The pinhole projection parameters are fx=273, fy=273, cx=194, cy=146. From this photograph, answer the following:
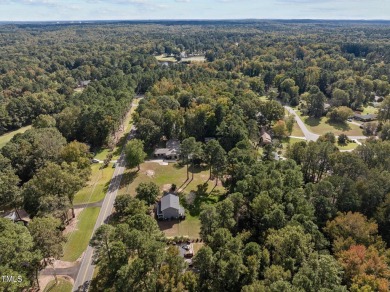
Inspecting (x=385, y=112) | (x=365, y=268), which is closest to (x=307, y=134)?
(x=385, y=112)

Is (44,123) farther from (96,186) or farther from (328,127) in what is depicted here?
(328,127)

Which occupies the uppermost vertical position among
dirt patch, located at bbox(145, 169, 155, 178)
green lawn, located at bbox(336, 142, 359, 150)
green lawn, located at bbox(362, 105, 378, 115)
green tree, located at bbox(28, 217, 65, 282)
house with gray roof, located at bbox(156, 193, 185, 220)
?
green tree, located at bbox(28, 217, 65, 282)

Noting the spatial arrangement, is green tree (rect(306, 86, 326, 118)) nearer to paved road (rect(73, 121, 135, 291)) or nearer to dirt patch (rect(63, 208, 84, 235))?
paved road (rect(73, 121, 135, 291))

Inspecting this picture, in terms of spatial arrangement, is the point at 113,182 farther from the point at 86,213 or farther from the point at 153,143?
the point at 153,143

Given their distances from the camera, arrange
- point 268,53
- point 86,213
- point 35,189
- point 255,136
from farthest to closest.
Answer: point 268,53
point 255,136
point 86,213
point 35,189

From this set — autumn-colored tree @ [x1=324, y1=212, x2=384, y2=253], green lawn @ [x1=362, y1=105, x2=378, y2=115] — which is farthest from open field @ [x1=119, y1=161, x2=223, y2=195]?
green lawn @ [x1=362, y1=105, x2=378, y2=115]

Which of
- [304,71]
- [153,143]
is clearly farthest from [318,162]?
[304,71]

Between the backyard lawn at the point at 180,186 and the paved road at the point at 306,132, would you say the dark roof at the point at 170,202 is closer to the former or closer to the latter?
the backyard lawn at the point at 180,186

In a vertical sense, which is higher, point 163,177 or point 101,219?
point 101,219
